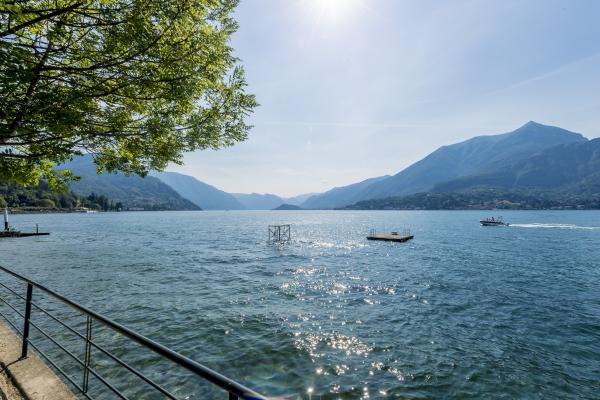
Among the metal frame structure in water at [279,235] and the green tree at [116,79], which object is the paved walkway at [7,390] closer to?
the green tree at [116,79]

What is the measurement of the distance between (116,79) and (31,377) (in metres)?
6.40

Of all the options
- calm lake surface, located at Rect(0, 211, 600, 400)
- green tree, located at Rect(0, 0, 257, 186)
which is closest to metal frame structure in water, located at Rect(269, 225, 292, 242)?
calm lake surface, located at Rect(0, 211, 600, 400)

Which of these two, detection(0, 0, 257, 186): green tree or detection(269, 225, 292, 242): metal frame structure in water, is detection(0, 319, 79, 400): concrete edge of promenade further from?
detection(269, 225, 292, 242): metal frame structure in water

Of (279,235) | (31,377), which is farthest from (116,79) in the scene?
(279,235)

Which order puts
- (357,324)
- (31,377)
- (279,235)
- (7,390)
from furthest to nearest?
(279,235)
(357,324)
(31,377)
(7,390)

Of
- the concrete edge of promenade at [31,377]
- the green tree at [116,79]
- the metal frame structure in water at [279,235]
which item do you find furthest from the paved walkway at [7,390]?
the metal frame structure in water at [279,235]

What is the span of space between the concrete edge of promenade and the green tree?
4.67m

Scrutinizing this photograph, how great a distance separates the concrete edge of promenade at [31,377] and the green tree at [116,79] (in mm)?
4673

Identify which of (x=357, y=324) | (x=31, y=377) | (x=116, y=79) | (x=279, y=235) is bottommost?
(x=357, y=324)

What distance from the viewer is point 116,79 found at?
21.4 ft

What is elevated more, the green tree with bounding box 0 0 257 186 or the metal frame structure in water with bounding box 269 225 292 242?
the green tree with bounding box 0 0 257 186

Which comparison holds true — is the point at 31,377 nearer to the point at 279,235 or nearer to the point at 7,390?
the point at 7,390

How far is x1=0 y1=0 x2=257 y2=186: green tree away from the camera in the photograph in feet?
18.1

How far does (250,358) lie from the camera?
41.7 ft
